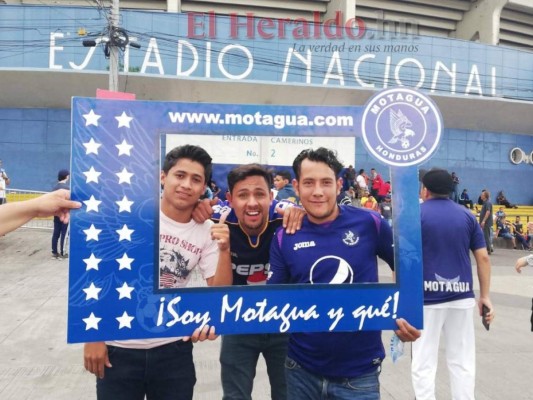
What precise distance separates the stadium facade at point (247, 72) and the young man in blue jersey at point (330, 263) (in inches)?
680

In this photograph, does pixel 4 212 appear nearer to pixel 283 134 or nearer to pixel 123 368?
pixel 123 368

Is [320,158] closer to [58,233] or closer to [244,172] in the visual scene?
[244,172]

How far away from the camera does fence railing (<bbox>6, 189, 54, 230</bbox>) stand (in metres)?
14.2

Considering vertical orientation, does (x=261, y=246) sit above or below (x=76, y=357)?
above

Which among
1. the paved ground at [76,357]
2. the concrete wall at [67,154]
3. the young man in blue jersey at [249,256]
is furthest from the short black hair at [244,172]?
the concrete wall at [67,154]

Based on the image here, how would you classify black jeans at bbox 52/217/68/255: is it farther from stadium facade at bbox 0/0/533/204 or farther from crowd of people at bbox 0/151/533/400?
stadium facade at bbox 0/0/533/204

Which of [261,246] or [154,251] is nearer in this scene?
[154,251]

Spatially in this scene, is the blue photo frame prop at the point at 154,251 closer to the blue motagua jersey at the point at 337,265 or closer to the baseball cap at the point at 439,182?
the blue motagua jersey at the point at 337,265

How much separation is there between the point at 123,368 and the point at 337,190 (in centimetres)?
136

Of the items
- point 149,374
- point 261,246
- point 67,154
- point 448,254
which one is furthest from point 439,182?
point 67,154

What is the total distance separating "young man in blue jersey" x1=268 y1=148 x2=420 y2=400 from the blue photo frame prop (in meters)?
0.06

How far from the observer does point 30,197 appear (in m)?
16.5

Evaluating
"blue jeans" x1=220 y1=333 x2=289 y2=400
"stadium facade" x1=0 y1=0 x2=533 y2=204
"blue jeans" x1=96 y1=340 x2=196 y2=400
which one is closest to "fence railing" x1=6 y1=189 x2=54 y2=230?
"stadium facade" x1=0 y1=0 x2=533 y2=204

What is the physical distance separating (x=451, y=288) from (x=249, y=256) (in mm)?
1756
